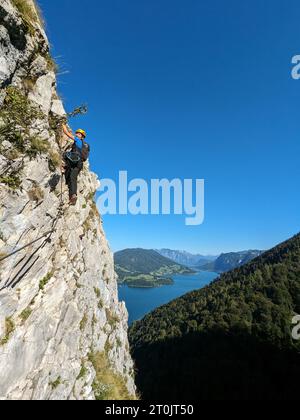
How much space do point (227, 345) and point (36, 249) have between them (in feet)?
365

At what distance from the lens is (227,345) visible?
102 metres

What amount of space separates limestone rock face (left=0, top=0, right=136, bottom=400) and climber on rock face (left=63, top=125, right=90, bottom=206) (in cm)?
50

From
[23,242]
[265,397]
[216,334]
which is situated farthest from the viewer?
[216,334]

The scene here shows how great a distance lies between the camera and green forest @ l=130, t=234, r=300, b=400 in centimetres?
8838

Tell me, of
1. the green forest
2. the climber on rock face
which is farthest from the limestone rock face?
the green forest

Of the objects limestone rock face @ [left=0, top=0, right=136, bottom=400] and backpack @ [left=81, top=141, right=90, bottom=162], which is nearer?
limestone rock face @ [left=0, top=0, right=136, bottom=400]

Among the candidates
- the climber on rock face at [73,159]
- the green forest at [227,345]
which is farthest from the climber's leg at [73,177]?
the green forest at [227,345]

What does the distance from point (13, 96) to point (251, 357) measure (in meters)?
117

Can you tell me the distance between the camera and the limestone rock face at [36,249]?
9.40 meters

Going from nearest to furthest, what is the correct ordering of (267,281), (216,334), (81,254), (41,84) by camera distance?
1. (41,84)
2. (81,254)
3. (216,334)
4. (267,281)

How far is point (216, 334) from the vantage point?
360 ft

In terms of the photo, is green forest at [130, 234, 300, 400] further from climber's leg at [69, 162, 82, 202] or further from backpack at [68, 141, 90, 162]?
backpack at [68, 141, 90, 162]
